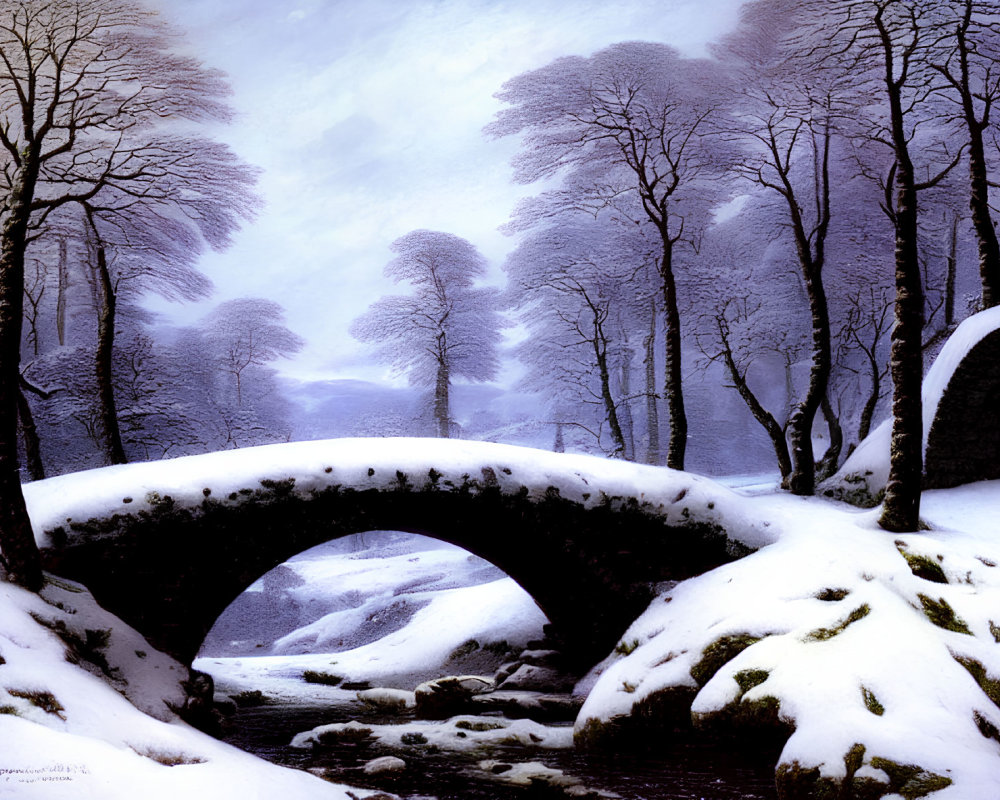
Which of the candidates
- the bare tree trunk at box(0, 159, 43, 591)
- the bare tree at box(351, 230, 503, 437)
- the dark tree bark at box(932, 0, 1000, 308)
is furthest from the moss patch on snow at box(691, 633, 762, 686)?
the bare tree at box(351, 230, 503, 437)

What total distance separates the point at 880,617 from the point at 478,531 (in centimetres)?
437

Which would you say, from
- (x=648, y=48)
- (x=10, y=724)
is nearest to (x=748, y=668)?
(x=10, y=724)

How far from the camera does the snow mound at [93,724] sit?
3.23 m

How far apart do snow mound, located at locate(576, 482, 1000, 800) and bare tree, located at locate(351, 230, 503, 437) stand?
488 inches

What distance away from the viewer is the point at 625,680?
6707 mm

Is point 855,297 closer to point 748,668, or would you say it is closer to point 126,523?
point 748,668

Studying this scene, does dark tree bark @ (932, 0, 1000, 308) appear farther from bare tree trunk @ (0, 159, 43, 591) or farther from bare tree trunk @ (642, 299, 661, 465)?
bare tree trunk @ (0, 159, 43, 591)

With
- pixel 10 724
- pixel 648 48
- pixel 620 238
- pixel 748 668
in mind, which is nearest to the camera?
pixel 10 724

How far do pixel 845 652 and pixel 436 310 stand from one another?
15.4m

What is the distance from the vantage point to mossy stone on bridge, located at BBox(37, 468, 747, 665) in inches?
272

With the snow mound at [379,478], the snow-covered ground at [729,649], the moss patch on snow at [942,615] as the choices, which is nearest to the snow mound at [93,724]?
the snow-covered ground at [729,649]

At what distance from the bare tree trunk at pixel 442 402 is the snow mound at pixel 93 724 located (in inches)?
431

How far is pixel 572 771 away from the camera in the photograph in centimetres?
592

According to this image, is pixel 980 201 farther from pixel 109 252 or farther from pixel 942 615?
pixel 109 252
